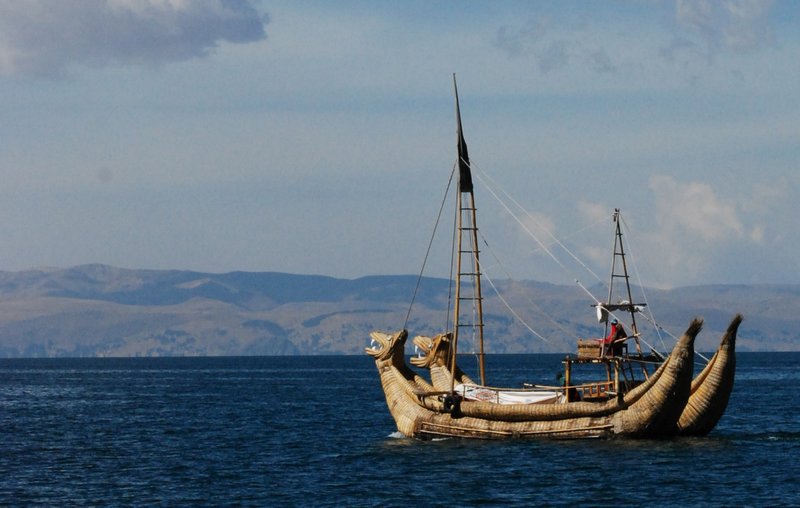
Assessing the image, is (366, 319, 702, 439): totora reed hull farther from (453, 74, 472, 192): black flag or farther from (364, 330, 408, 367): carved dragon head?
(453, 74, 472, 192): black flag

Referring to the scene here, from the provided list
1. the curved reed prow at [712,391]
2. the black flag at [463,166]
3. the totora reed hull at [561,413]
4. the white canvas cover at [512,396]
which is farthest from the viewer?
the black flag at [463,166]

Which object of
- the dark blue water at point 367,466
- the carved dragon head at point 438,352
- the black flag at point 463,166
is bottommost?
the dark blue water at point 367,466

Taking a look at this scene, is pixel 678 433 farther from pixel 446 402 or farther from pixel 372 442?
pixel 372 442

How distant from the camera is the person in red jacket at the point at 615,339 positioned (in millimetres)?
66250

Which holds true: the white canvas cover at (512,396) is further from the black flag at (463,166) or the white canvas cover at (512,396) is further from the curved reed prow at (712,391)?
the black flag at (463,166)

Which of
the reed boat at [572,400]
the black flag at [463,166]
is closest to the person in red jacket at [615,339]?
the reed boat at [572,400]

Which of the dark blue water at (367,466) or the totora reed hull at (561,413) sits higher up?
the totora reed hull at (561,413)

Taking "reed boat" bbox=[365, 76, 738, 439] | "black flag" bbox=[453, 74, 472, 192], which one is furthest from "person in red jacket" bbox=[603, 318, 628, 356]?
"black flag" bbox=[453, 74, 472, 192]

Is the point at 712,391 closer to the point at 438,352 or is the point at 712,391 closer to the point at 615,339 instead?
the point at 615,339

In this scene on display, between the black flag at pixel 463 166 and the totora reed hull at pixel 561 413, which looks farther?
the black flag at pixel 463 166

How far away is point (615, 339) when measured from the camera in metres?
66.4

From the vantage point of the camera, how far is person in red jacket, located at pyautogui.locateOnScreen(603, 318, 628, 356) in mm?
66250

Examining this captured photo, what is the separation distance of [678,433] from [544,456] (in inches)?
310

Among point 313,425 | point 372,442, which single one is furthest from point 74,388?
point 372,442
